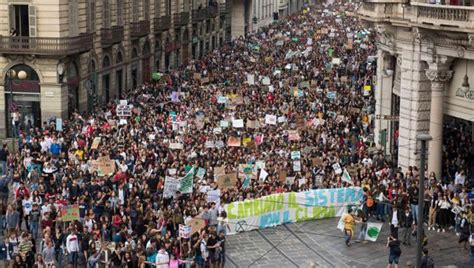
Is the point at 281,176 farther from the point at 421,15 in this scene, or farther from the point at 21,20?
the point at 21,20

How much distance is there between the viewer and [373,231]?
101 feet

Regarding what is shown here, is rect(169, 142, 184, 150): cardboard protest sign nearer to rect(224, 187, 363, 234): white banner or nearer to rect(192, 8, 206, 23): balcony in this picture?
rect(224, 187, 363, 234): white banner

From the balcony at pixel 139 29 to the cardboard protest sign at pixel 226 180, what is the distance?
3136cm

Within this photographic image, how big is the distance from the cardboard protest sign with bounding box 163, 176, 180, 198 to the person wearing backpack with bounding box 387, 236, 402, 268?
835cm

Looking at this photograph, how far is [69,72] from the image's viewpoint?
169 ft

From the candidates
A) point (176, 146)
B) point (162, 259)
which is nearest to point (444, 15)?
point (176, 146)

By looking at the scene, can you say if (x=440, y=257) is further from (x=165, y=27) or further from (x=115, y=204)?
(x=165, y=27)

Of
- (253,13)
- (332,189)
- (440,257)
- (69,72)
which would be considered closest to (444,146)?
(332,189)

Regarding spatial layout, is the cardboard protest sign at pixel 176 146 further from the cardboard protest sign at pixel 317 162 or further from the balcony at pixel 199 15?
the balcony at pixel 199 15

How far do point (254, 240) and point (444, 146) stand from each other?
44.2 feet

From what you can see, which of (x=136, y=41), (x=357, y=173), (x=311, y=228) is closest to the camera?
(x=311, y=228)

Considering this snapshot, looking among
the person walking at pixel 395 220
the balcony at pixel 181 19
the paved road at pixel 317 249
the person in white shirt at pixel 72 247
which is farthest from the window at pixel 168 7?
the person in white shirt at pixel 72 247

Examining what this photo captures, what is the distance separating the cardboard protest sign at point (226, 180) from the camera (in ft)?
111

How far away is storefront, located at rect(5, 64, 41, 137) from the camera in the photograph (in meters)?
49.8
